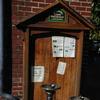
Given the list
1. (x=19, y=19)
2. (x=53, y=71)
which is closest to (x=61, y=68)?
(x=53, y=71)

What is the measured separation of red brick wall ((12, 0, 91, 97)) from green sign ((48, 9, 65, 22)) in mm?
450

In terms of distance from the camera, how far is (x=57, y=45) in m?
5.85

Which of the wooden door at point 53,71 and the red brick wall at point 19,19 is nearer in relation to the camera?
the wooden door at point 53,71

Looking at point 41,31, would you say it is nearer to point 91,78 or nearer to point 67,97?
point 67,97

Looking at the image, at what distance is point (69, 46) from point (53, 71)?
1.66ft

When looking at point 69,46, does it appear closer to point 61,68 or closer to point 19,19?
point 61,68

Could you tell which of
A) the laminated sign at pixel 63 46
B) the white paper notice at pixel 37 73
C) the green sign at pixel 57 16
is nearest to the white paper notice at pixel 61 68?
the laminated sign at pixel 63 46

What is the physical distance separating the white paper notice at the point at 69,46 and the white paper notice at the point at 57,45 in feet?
0.23

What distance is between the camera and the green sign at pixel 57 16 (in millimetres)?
5699

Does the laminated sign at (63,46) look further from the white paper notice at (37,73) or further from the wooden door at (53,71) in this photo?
the white paper notice at (37,73)

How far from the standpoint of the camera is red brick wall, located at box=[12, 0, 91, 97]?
5.99 meters

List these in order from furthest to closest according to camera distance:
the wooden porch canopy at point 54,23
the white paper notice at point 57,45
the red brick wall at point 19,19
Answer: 1. the red brick wall at point 19,19
2. the white paper notice at point 57,45
3. the wooden porch canopy at point 54,23

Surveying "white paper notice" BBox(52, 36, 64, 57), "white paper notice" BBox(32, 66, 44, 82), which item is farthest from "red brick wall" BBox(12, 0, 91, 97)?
"white paper notice" BBox(52, 36, 64, 57)

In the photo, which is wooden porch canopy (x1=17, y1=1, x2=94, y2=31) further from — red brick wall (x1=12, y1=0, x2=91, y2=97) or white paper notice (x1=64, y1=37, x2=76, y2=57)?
red brick wall (x1=12, y1=0, x2=91, y2=97)
